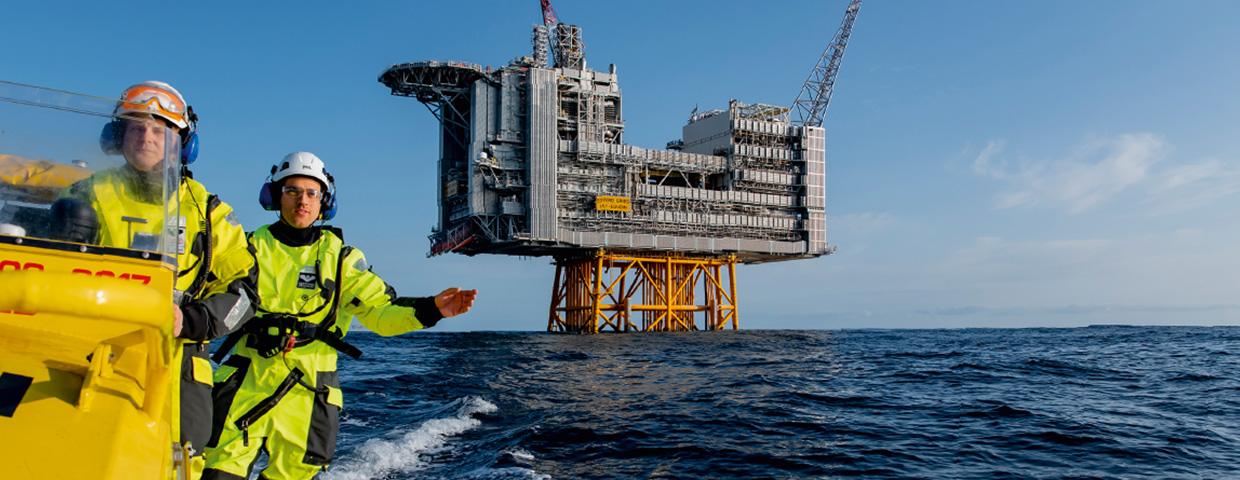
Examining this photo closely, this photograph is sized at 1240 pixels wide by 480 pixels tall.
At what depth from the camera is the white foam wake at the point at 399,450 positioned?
9.02 m

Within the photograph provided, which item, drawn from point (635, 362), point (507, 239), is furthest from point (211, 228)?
point (507, 239)

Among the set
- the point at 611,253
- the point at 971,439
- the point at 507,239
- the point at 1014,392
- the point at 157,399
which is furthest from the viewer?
the point at 611,253

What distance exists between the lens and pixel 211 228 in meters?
4.10

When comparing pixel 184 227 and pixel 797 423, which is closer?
pixel 184 227

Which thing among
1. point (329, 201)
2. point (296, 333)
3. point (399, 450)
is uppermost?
point (329, 201)

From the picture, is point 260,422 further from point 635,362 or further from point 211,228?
point 635,362

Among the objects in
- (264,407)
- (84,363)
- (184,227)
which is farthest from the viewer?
(264,407)

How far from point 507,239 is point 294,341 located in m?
41.6

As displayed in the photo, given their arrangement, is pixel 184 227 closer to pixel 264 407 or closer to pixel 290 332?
pixel 290 332

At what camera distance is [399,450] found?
10.2 meters

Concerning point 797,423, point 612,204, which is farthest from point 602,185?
point 797,423

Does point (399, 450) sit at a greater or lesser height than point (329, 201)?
lesser

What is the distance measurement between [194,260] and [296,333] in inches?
33.2

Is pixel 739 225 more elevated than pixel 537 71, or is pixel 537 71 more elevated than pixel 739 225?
pixel 537 71
